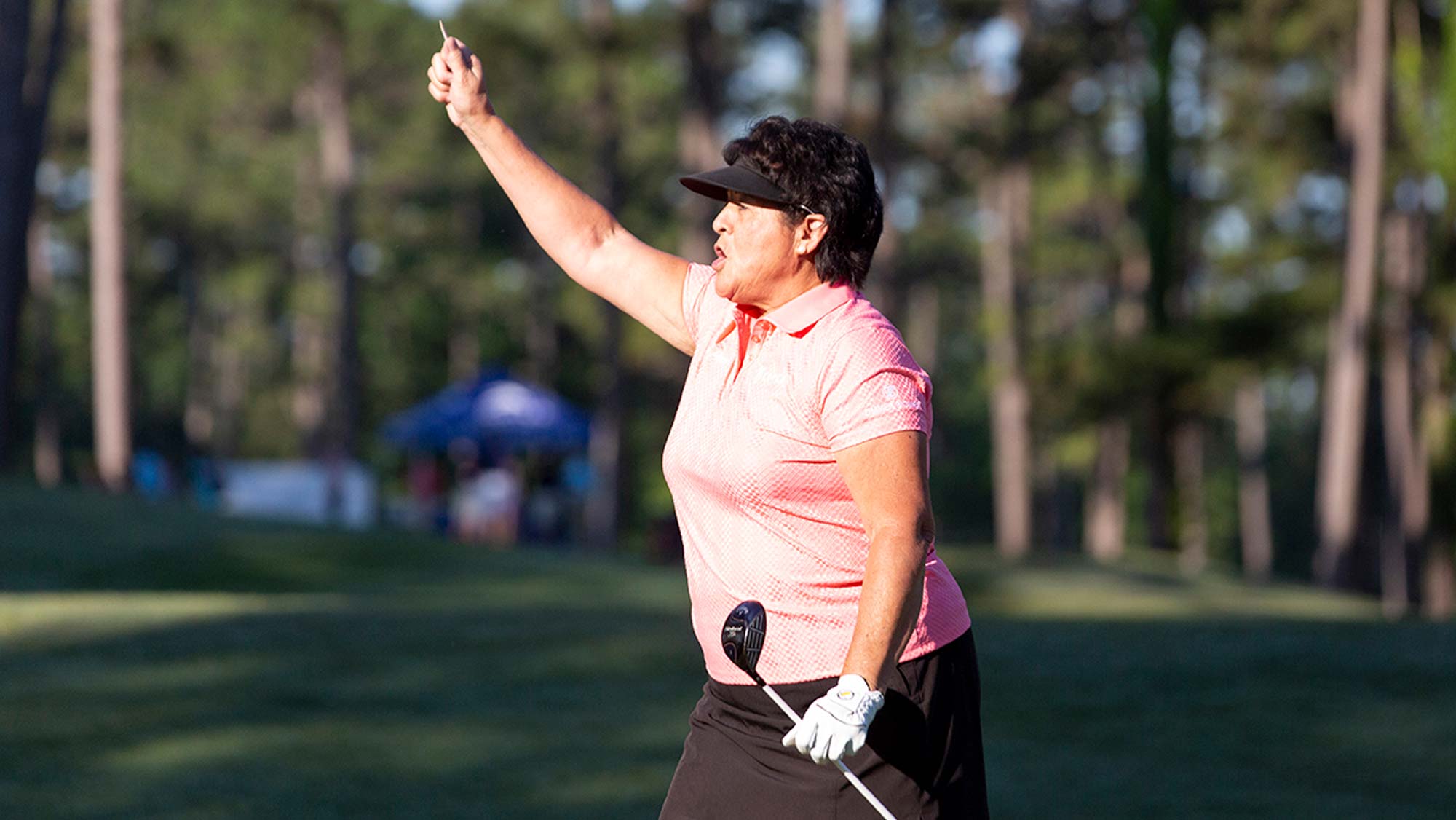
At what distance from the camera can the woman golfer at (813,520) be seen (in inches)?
129

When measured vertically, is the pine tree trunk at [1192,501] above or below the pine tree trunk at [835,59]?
below

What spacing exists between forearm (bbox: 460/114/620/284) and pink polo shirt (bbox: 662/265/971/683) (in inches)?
25.3

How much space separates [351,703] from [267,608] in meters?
2.94

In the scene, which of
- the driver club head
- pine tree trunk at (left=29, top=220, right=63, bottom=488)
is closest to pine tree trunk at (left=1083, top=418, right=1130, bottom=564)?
pine tree trunk at (left=29, top=220, right=63, bottom=488)

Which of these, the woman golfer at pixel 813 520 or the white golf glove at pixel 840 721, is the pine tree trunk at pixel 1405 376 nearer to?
the woman golfer at pixel 813 520

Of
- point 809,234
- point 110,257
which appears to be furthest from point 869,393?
point 110,257

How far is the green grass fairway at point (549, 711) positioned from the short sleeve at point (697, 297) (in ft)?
14.9

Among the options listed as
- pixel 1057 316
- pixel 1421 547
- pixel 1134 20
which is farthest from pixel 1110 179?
pixel 1057 316

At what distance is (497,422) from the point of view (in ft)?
92.8

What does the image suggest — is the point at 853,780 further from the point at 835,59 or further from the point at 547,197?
the point at 835,59

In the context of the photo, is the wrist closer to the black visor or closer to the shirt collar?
the black visor

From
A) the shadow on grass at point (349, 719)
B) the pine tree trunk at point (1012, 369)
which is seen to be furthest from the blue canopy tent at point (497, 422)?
the shadow on grass at point (349, 719)

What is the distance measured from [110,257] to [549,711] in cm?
1986

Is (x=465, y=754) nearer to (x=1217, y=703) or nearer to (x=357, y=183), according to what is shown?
(x=1217, y=703)
